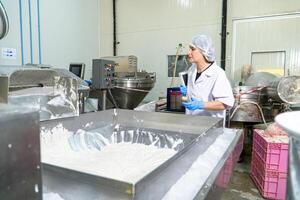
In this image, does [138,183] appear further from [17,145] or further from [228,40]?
[228,40]

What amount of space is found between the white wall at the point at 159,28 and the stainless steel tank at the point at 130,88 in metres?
0.92

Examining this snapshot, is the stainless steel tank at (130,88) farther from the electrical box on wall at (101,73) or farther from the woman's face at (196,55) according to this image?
the woman's face at (196,55)

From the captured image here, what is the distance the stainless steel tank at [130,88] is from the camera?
3.15 meters

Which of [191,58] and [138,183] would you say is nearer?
[138,183]

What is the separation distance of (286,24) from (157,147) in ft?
10.2

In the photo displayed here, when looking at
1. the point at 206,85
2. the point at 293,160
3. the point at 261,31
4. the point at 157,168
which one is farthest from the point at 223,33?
the point at 157,168

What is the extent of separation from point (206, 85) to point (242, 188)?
1.12 meters

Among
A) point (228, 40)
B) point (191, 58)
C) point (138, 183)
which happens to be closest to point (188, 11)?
point (228, 40)

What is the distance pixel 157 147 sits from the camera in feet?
4.49

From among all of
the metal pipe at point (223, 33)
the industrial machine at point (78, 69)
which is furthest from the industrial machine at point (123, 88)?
the metal pipe at point (223, 33)

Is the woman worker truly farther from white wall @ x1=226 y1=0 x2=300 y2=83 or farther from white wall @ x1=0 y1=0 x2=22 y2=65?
white wall @ x1=0 y1=0 x2=22 y2=65

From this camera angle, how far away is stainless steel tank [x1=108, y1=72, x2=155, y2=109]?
3.15 metres

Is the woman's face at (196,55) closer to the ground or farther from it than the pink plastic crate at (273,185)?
farther from it

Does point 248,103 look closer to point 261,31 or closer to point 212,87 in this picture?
point 212,87
